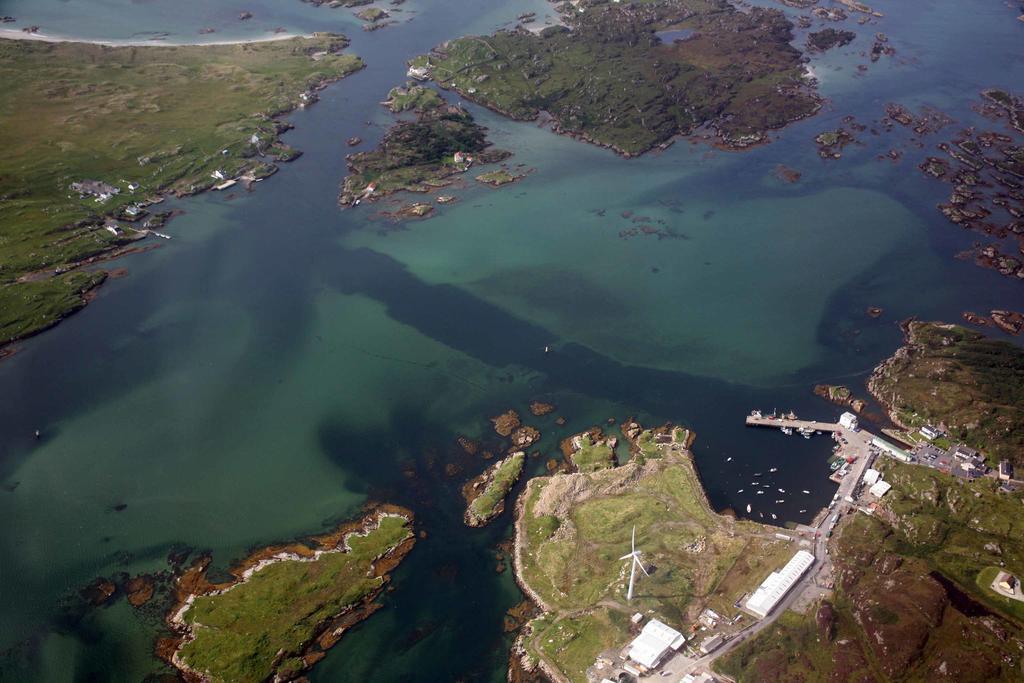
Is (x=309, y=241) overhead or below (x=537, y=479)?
overhead

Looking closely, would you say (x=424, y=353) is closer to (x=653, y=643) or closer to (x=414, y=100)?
(x=653, y=643)

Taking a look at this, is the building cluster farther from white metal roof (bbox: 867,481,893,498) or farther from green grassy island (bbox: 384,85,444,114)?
white metal roof (bbox: 867,481,893,498)

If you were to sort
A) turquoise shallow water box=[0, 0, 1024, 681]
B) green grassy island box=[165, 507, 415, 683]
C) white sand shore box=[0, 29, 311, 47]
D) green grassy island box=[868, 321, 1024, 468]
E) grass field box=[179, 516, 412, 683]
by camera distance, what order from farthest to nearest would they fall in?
white sand shore box=[0, 29, 311, 47], green grassy island box=[868, 321, 1024, 468], turquoise shallow water box=[0, 0, 1024, 681], green grassy island box=[165, 507, 415, 683], grass field box=[179, 516, 412, 683]

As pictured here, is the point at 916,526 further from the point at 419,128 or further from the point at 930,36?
the point at 930,36

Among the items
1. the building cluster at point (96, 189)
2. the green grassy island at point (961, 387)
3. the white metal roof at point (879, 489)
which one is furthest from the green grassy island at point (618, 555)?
the building cluster at point (96, 189)

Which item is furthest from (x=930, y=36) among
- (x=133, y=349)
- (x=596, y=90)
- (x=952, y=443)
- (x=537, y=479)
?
(x=133, y=349)

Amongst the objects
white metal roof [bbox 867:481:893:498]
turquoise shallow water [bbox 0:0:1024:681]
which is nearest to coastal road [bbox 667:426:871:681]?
white metal roof [bbox 867:481:893:498]

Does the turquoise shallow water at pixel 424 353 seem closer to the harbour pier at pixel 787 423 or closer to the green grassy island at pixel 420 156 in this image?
the harbour pier at pixel 787 423
